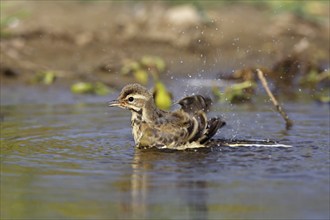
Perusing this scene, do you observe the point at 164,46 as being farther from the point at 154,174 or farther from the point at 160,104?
the point at 154,174

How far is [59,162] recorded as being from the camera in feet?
29.0

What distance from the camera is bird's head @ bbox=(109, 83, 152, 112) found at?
10.0 metres

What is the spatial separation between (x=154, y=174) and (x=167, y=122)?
5.36 feet

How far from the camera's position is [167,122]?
9.74 meters

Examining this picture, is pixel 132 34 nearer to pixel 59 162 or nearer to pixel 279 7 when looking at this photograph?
pixel 279 7

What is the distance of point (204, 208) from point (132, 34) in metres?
10.1

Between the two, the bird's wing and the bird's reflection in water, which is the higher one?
the bird's wing

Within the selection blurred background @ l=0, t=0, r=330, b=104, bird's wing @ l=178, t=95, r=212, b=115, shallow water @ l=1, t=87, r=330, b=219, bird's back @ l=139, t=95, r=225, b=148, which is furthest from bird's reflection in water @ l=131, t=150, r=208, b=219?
blurred background @ l=0, t=0, r=330, b=104

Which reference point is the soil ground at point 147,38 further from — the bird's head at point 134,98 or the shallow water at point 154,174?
the bird's head at point 134,98

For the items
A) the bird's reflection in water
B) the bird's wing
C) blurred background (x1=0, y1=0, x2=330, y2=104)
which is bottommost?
the bird's reflection in water

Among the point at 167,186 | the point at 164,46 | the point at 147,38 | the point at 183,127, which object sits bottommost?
the point at 167,186

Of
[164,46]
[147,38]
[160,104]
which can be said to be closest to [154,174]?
[160,104]

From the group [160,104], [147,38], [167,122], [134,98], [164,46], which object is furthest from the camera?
[147,38]

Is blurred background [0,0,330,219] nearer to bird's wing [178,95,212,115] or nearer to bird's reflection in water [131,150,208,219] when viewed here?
bird's reflection in water [131,150,208,219]
